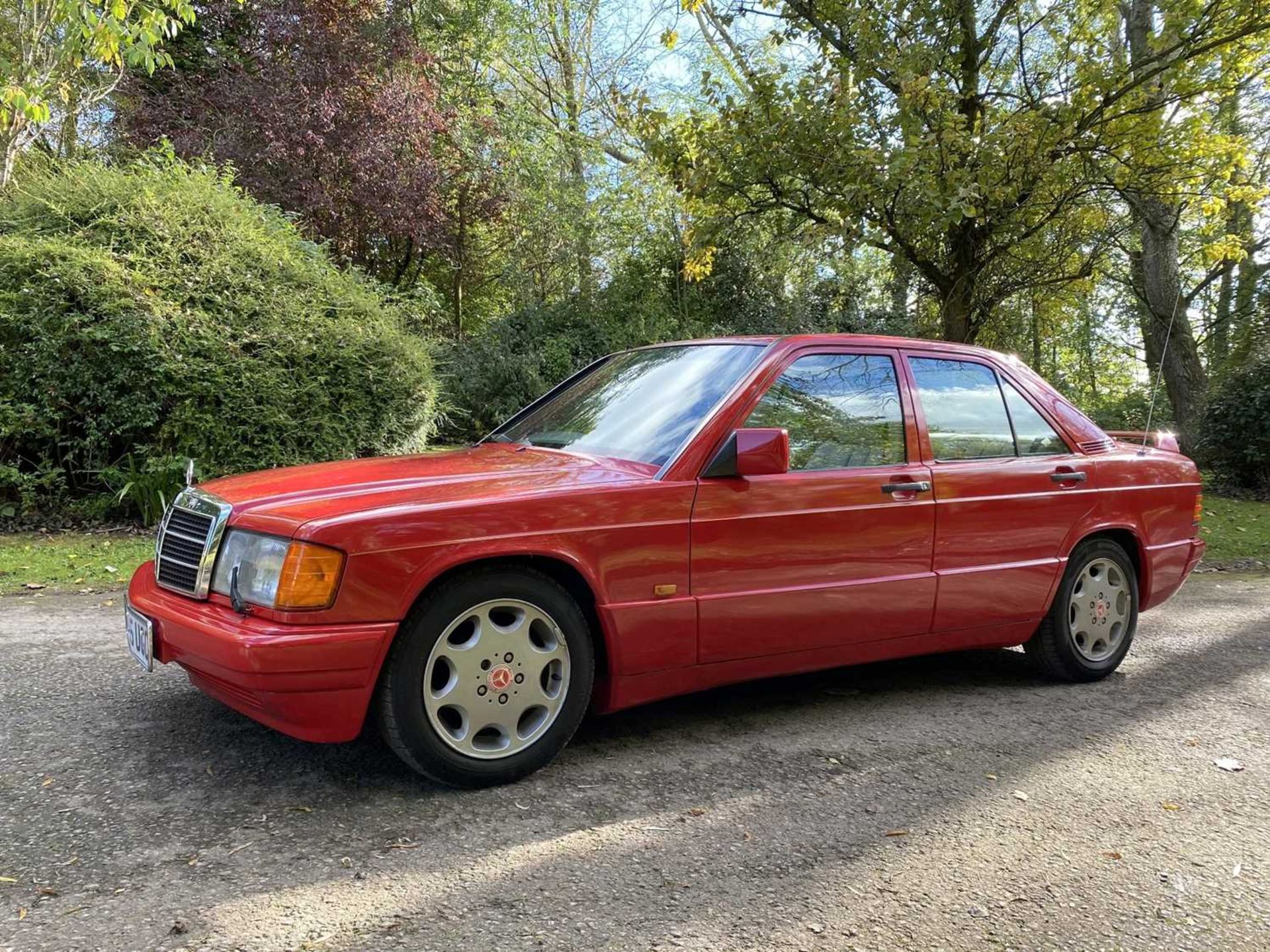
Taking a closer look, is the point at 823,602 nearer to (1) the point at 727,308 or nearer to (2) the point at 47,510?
(2) the point at 47,510

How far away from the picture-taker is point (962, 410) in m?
4.43

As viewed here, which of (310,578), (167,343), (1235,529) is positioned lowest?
(1235,529)

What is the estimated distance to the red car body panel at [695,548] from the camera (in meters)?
2.90

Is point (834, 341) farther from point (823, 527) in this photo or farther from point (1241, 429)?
point (1241, 429)

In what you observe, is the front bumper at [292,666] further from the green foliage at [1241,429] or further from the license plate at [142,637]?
the green foliage at [1241,429]

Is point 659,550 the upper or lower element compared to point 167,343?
lower

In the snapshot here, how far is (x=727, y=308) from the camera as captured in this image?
18.5m

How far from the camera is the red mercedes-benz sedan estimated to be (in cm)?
294

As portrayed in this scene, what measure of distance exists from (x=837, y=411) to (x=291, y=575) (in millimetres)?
2336

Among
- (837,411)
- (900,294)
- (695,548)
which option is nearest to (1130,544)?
(837,411)

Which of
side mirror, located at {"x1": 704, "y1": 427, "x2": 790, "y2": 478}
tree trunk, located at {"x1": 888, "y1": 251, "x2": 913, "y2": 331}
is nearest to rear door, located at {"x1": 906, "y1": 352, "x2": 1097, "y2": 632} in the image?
side mirror, located at {"x1": 704, "y1": 427, "x2": 790, "y2": 478}

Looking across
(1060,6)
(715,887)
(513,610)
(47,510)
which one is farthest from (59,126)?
(715,887)

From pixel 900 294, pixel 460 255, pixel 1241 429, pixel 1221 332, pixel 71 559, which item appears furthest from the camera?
pixel 900 294

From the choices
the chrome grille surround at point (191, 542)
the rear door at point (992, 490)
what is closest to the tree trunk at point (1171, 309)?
the rear door at point (992, 490)
